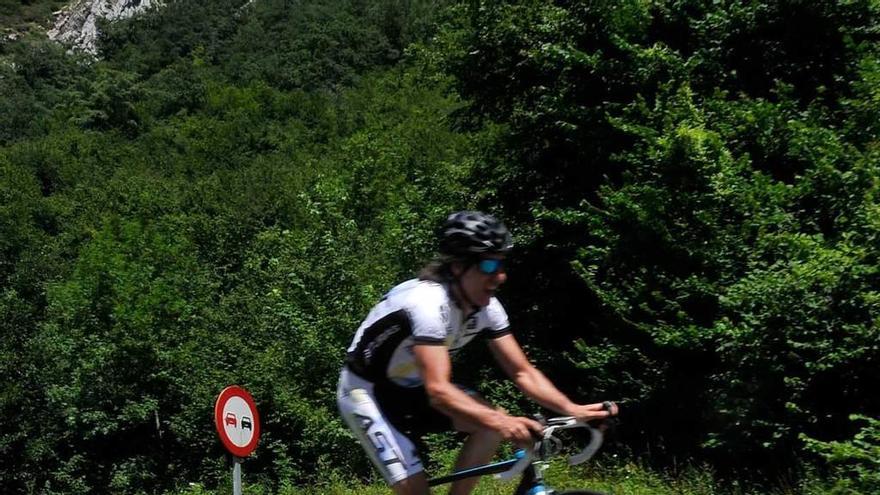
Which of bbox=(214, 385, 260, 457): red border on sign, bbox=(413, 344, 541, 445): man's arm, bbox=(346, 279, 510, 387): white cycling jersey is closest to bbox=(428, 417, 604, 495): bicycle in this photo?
bbox=(413, 344, 541, 445): man's arm

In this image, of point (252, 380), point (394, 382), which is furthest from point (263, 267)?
point (394, 382)

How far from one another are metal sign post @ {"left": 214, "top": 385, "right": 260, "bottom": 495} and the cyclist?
16.2 feet

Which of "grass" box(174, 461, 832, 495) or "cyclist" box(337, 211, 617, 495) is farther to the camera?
"grass" box(174, 461, 832, 495)

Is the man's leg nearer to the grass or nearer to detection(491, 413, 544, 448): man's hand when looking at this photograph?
detection(491, 413, 544, 448): man's hand

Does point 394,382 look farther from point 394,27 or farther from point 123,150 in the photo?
point 394,27

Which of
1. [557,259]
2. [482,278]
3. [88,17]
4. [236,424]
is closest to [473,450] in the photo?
[482,278]

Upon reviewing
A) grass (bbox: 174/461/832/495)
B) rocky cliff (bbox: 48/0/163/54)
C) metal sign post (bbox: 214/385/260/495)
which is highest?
rocky cliff (bbox: 48/0/163/54)

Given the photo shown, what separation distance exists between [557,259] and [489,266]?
418 inches

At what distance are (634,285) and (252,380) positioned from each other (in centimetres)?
1453

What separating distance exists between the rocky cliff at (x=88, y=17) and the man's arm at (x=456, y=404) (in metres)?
92.6

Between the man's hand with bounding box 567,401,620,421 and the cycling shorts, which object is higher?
the cycling shorts

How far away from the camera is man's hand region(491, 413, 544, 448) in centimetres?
371

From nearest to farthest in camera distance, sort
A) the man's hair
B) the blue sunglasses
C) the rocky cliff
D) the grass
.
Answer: the blue sunglasses < the man's hair < the grass < the rocky cliff

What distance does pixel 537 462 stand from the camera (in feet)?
13.0
